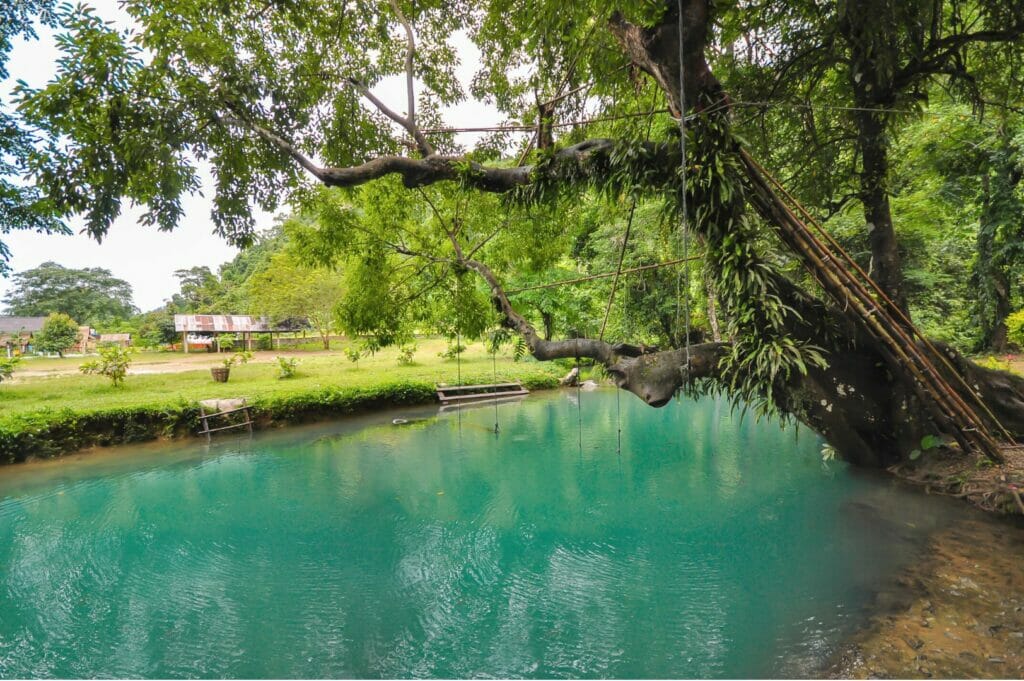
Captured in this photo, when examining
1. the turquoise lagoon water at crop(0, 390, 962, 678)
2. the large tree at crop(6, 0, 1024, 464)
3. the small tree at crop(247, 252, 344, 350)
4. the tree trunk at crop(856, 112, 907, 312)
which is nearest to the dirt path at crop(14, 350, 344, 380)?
the small tree at crop(247, 252, 344, 350)

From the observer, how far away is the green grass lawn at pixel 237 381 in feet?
31.2

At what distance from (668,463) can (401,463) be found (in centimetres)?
379

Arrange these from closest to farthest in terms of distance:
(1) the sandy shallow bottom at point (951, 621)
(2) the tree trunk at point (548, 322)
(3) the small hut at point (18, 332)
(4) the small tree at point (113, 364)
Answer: (1) the sandy shallow bottom at point (951, 621), (4) the small tree at point (113, 364), (2) the tree trunk at point (548, 322), (3) the small hut at point (18, 332)

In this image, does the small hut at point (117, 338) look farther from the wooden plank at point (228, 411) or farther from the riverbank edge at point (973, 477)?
the riverbank edge at point (973, 477)

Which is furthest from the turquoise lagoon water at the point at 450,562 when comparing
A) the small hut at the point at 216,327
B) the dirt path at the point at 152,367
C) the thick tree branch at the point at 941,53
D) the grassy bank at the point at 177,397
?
the small hut at the point at 216,327

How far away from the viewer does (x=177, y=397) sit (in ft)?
31.2

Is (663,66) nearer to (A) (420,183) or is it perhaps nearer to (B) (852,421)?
(A) (420,183)

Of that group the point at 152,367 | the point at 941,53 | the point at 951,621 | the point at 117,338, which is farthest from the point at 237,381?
the point at 117,338

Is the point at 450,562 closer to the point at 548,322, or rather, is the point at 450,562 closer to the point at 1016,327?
the point at 548,322

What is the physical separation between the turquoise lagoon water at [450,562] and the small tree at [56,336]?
70.0 ft

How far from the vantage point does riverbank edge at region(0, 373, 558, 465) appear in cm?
730

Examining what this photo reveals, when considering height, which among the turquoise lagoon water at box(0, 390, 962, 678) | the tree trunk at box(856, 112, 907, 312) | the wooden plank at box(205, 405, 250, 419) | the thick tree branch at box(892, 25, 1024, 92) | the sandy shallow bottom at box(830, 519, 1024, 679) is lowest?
the turquoise lagoon water at box(0, 390, 962, 678)

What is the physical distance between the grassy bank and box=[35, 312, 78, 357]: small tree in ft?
21.7

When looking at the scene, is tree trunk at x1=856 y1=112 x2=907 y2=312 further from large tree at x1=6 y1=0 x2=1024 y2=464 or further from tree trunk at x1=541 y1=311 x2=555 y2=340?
tree trunk at x1=541 y1=311 x2=555 y2=340
